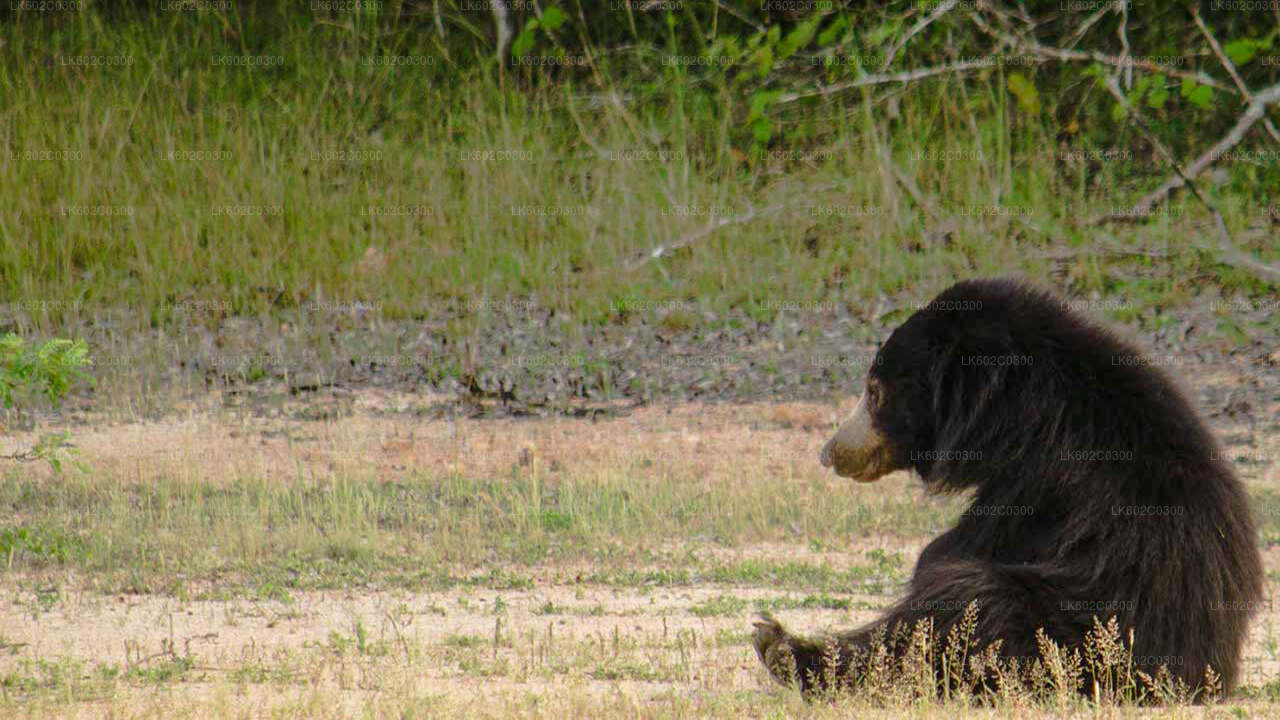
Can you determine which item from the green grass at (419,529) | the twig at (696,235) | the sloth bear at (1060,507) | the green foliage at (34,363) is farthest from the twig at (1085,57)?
the green foliage at (34,363)

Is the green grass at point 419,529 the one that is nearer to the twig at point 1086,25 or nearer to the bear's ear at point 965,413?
the bear's ear at point 965,413

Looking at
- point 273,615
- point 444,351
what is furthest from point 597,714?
point 444,351

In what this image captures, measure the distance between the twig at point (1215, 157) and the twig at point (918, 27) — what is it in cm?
133

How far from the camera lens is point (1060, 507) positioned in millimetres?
4812

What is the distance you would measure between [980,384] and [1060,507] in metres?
0.45

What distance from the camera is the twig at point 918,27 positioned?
38.7ft

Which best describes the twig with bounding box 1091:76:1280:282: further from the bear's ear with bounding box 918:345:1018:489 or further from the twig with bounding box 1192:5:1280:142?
the bear's ear with bounding box 918:345:1018:489

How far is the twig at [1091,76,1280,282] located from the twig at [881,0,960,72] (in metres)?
1.33

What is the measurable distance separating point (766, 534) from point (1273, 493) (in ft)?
9.51

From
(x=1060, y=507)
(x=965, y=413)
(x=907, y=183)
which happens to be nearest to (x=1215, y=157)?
→ (x=907, y=183)

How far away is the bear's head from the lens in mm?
4875

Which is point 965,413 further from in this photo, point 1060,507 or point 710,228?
point 710,228

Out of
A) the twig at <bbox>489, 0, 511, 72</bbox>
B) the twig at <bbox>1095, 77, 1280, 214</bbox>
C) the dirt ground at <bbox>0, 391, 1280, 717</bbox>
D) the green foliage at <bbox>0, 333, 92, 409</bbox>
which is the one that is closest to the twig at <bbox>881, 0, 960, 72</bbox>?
the twig at <bbox>1095, 77, 1280, 214</bbox>

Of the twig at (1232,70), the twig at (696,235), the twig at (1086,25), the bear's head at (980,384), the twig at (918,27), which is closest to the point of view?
the bear's head at (980,384)
